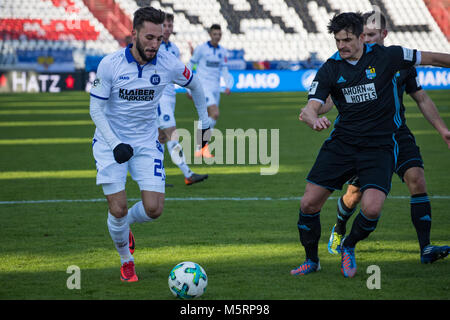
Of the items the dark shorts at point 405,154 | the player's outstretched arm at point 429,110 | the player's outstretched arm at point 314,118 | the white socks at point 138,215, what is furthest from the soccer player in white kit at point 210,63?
the player's outstretched arm at point 314,118

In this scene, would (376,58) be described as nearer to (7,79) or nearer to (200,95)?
(200,95)

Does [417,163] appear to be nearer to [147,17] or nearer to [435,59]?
[435,59]

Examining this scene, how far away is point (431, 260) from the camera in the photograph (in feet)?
18.8

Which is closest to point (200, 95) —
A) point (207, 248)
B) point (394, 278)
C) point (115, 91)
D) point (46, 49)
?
point (115, 91)

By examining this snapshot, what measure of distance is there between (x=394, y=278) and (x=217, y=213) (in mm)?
3114

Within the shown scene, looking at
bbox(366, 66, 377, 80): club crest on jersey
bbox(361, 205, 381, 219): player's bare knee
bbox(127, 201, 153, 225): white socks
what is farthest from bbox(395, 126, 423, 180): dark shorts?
bbox(127, 201, 153, 225): white socks

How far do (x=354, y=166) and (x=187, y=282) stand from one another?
1615 millimetres

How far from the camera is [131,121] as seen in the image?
5570mm

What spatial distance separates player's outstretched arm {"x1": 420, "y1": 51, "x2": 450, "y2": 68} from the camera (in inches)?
216

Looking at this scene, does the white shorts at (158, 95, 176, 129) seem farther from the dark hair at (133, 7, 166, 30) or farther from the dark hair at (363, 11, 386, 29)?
the dark hair at (133, 7, 166, 30)

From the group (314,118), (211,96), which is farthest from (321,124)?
(211,96)

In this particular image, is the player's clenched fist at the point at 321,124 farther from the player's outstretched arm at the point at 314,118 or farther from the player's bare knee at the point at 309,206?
the player's bare knee at the point at 309,206

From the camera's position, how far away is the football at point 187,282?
15.6 feet
